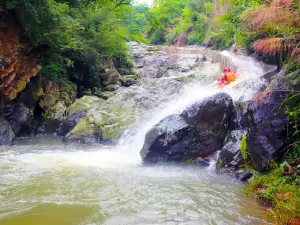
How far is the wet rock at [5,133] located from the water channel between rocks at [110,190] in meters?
0.93

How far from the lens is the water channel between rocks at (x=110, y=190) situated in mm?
4199

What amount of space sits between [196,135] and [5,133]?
665 centimetres

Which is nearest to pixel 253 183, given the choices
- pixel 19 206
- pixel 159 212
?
pixel 159 212

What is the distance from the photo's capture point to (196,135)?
7.67 meters

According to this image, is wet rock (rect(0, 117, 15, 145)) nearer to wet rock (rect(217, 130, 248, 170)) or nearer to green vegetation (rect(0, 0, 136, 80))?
green vegetation (rect(0, 0, 136, 80))

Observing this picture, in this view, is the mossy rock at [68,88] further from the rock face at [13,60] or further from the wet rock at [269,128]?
the wet rock at [269,128]

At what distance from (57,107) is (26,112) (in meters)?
1.56

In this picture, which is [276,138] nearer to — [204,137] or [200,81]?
[204,137]

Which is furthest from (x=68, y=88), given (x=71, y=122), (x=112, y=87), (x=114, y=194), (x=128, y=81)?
(x=114, y=194)

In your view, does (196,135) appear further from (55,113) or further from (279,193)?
(55,113)

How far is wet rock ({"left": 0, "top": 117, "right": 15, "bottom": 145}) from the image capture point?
10.0 m

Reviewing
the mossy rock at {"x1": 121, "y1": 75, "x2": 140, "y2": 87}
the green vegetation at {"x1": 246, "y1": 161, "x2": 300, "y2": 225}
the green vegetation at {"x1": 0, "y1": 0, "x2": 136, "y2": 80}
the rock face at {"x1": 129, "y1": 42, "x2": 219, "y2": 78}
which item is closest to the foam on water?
the green vegetation at {"x1": 246, "y1": 161, "x2": 300, "y2": 225}

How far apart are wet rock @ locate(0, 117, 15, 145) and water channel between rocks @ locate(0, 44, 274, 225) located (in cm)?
93

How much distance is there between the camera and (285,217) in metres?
4.09
